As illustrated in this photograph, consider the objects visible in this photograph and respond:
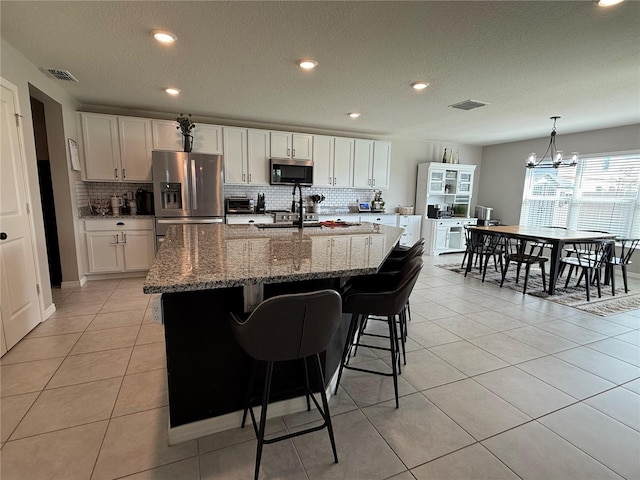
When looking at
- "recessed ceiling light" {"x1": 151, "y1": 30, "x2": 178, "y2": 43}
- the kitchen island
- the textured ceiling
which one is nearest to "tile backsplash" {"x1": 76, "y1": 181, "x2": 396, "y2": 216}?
the textured ceiling

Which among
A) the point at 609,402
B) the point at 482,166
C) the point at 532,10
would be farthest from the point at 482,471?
the point at 482,166

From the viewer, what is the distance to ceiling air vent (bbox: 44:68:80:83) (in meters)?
3.09

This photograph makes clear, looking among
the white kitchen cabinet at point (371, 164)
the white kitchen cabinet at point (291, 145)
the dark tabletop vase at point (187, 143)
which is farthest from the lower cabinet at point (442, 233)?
the dark tabletop vase at point (187, 143)

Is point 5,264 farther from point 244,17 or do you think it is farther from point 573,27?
point 573,27

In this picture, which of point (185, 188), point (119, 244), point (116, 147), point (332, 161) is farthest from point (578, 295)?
point (116, 147)

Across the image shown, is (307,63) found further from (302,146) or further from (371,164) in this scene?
(371,164)

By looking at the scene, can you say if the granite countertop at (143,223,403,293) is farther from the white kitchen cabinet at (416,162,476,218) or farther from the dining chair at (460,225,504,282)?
the white kitchen cabinet at (416,162,476,218)

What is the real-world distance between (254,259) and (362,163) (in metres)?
4.72

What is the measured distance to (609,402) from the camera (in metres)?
1.97

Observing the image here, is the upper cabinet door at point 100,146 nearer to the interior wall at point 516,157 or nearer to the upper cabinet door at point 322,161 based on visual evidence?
the upper cabinet door at point 322,161

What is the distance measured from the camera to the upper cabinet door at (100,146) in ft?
13.7

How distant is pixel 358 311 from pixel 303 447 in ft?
2.42

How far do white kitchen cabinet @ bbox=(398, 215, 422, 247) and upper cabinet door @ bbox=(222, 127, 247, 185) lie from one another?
331 centimetres

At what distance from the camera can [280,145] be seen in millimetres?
5230
